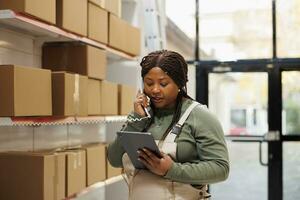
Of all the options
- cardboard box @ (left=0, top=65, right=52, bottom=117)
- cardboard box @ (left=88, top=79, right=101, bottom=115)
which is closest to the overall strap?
cardboard box @ (left=0, top=65, right=52, bottom=117)

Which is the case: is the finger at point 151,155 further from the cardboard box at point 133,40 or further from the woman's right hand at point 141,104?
the cardboard box at point 133,40

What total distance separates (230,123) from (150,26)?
1.66m

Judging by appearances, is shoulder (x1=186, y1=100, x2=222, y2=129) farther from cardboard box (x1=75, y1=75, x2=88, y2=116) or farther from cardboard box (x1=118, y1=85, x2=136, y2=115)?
Result: cardboard box (x1=118, y1=85, x2=136, y2=115)

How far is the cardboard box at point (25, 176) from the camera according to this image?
8.25ft

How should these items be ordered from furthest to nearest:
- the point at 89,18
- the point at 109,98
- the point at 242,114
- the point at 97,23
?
the point at 242,114 → the point at 109,98 → the point at 97,23 → the point at 89,18

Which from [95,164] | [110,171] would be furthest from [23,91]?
[110,171]

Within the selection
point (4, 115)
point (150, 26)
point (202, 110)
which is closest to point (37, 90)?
point (4, 115)

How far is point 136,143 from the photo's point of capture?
168 centimetres

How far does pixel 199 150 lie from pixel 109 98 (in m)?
1.94

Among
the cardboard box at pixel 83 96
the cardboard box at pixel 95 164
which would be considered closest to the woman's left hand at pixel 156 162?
the cardboard box at pixel 83 96

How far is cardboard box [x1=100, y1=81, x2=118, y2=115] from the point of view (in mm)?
3441

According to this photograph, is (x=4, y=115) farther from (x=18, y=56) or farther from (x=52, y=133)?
(x=52, y=133)

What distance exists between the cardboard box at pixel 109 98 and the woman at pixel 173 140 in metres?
1.62

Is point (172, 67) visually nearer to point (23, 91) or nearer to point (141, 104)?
point (141, 104)
